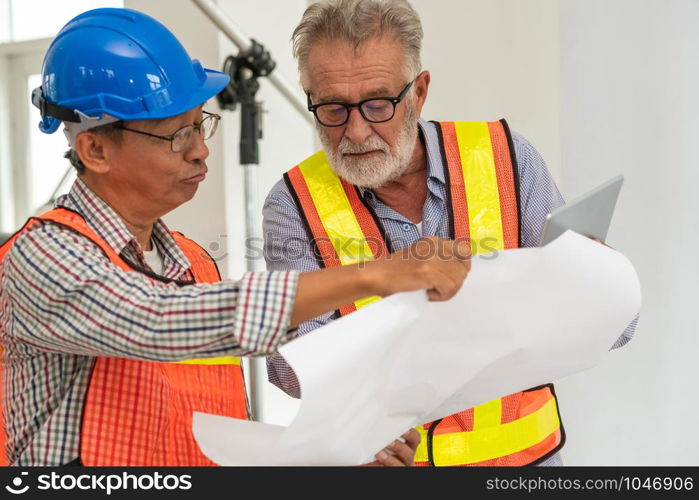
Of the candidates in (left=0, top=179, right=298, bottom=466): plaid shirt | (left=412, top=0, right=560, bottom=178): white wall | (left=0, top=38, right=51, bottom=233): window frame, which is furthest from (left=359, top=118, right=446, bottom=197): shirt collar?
(left=0, top=38, right=51, bottom=233): window frame

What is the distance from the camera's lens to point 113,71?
48.7 inches

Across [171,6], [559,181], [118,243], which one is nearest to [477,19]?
[559,181]

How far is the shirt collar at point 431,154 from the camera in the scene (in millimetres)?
1673

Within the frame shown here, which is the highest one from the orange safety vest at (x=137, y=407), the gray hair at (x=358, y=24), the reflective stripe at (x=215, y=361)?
the gray hair at (x=358, y=24)

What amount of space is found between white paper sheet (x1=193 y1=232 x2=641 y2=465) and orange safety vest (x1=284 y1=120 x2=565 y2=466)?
0.97 feet

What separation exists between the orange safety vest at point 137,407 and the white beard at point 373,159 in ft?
1.67

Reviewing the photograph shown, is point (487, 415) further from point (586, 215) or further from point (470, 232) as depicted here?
point (586, 215)

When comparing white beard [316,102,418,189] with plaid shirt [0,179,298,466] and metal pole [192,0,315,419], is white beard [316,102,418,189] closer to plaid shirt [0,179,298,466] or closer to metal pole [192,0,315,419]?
plaid shirt [0,179,298,466]

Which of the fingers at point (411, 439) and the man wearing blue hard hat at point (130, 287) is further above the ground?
the man wearing blue hard hat at point (130, 287)

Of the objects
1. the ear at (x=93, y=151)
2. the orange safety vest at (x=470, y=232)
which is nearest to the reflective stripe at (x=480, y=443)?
Answer: the orange safety vest at (x=470, y=232)

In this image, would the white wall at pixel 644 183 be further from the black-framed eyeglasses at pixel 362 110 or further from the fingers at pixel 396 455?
the fingers at pixel 396 455
